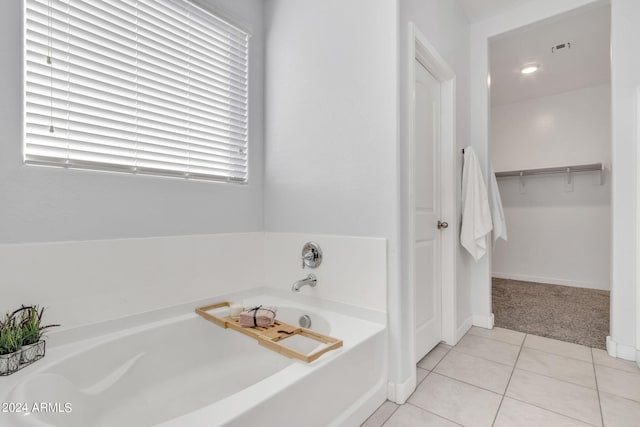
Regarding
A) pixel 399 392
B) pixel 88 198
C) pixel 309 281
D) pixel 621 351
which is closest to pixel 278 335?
pixel 309 281

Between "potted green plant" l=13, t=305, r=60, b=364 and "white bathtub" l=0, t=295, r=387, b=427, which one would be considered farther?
"potted green plant" l=13, t=305, r=60, b=364

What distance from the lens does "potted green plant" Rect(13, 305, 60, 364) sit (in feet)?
3.73

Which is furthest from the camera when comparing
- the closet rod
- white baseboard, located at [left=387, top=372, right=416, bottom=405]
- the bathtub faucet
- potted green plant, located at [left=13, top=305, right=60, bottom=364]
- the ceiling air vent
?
the closet rod

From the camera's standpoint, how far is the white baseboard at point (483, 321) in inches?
102

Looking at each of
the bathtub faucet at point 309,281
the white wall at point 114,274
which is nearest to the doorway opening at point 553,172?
the bathtub faucet at point 309,281

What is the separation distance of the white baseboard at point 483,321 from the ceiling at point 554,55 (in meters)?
2.42

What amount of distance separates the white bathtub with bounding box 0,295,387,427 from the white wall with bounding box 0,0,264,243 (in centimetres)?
51

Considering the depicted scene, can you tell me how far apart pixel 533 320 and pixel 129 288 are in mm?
3208

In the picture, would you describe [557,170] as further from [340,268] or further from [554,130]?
[340,268]

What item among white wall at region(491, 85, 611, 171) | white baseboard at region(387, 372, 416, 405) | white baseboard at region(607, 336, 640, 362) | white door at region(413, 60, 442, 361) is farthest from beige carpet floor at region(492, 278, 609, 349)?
white wall at region(491, 85, 611, 171)

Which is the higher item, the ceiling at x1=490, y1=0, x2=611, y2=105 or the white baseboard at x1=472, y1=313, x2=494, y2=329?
the ceiling at x1=490, y1=0, x2=611, y2=105

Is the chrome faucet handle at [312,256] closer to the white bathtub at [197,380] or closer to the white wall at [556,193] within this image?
the white bathtub at [197,380]

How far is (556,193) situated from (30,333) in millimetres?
5340

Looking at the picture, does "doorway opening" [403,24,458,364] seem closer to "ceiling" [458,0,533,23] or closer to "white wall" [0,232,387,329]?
"white wall" [0,232,387,329]
